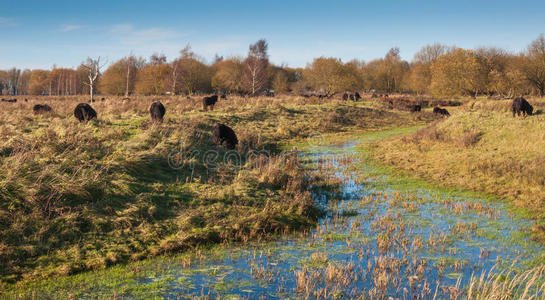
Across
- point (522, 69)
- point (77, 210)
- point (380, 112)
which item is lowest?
point (77, 210)

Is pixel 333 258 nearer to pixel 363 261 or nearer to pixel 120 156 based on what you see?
pixel 363 261

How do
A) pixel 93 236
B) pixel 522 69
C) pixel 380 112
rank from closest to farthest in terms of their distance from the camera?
pixel 93 236 → pixel 380 112 → pixel 522 69

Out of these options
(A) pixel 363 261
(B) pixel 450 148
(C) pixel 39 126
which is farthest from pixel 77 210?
(B) pixel 450 148

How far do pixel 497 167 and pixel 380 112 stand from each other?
73.6 ft

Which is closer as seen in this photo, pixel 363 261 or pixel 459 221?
pixel 363 261

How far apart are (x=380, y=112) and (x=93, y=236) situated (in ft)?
101

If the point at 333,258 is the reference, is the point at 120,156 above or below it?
above

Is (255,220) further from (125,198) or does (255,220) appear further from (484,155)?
(484,155)

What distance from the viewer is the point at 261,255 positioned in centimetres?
691

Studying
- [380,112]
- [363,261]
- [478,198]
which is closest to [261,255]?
[363,261]

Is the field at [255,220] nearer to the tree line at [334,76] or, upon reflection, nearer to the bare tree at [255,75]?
the tree line at [334,76]

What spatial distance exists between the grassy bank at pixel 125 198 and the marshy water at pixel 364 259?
0.81 m

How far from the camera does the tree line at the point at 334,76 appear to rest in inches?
1860

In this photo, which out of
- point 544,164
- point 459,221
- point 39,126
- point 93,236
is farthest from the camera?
point 39,126
